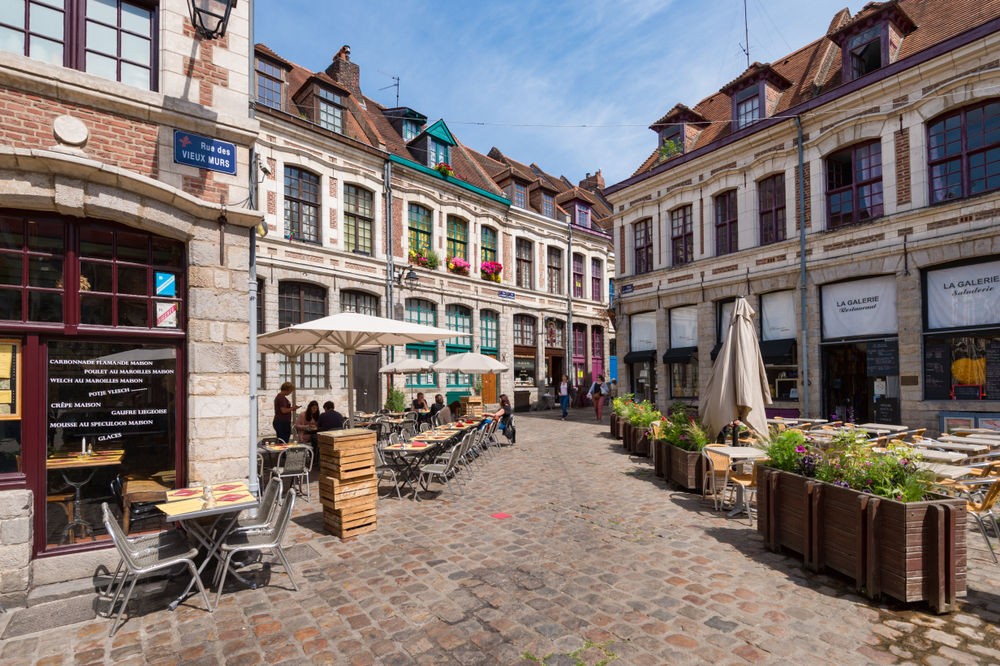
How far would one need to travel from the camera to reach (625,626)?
3766 mm

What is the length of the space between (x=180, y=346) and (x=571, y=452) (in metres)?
8.52

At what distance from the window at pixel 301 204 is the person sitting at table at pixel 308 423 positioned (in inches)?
292

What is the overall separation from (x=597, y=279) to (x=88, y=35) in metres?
25.2

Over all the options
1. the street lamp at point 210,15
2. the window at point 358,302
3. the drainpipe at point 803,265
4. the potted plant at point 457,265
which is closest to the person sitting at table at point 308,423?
the street lamp at point 210,15

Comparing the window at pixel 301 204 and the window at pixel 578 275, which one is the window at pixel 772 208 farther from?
the window at pixel 301 204

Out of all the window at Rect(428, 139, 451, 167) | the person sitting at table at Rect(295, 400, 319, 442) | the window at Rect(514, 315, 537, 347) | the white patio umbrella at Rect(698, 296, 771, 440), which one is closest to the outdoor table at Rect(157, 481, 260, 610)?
the person sitting at table at Rect(295, 400, 319, 442)

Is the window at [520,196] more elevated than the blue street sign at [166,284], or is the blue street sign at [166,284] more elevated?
the window at [520,196]

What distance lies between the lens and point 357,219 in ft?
56.9

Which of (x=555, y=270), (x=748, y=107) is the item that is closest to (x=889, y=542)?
(x=748, y=107)

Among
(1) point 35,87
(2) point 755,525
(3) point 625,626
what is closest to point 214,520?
(3) point 625,626

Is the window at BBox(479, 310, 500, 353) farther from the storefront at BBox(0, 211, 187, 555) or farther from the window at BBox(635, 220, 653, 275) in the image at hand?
the storefront at BBox(0, 211, 187, 555)

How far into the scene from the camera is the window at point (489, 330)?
21.8m

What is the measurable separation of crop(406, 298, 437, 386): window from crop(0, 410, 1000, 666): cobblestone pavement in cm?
1258

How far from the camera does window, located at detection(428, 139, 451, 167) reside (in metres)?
20.1
